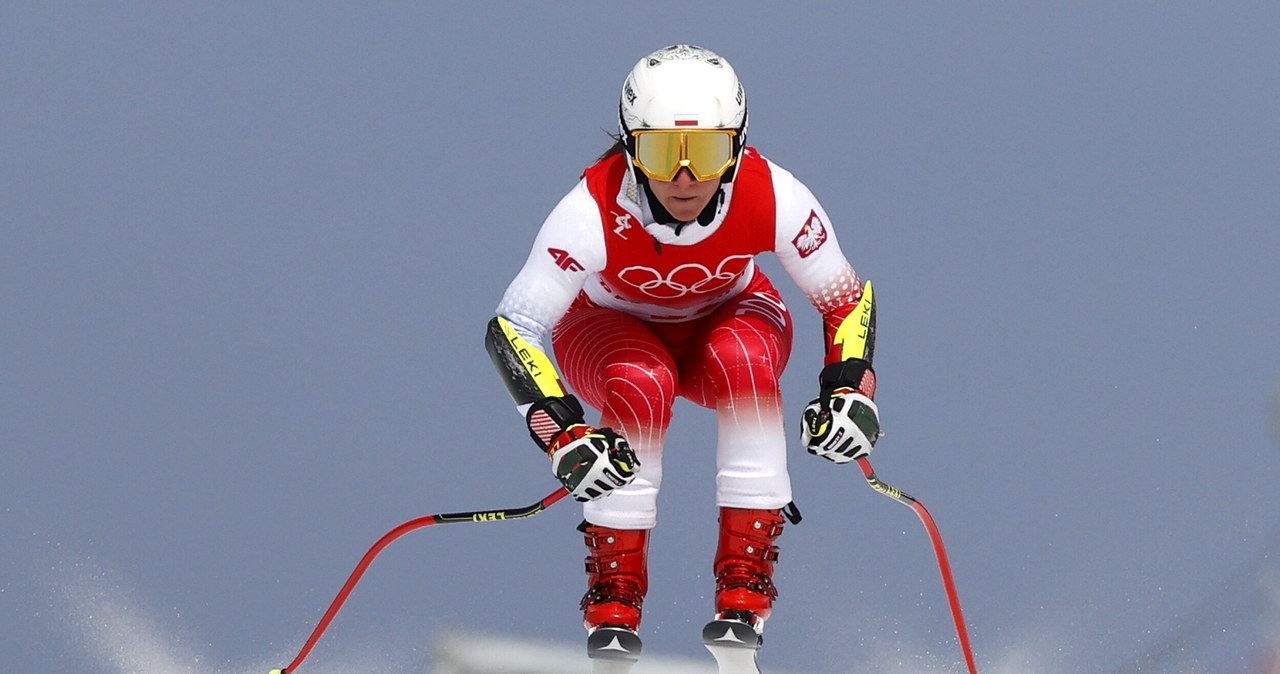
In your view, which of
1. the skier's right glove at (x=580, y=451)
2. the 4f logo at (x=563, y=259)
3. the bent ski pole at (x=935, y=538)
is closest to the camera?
the skier's right glove at (x=580, y=451)

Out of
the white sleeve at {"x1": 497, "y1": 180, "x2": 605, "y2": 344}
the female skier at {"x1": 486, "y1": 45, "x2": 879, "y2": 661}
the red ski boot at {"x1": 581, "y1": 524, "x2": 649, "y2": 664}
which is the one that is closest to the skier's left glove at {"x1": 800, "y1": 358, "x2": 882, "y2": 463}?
the female skier at {"x1": 486, "y1": 45, "x2": 879, "y2": 661}

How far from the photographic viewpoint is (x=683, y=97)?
17.8 ft

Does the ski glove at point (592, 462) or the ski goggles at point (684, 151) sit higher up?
the ski goggles at point (684, 151)

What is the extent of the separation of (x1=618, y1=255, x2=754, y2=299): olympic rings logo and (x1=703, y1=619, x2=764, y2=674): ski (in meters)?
0.76

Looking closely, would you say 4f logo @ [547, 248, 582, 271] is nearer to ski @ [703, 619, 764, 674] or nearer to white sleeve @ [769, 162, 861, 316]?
white sleeve @ [769, 162, 861, 316]

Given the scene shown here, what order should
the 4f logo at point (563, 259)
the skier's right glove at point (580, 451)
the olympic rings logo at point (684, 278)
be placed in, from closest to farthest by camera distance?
the skier's right glove at point (580, 451), the 4f logo at point (563, 259), the olympic rings logo at point (684, 278)

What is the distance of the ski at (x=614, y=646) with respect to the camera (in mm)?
5574

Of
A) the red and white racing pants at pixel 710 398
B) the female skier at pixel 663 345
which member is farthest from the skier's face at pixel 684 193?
the red and white racing pants at pixel 710 398

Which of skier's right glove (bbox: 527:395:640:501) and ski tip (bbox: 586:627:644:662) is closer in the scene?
skier's right glove (bbox: 527:395:640:501)

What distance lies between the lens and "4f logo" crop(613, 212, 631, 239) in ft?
18.2

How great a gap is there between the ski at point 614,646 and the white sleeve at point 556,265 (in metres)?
0.67

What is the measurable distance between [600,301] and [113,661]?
2121mm

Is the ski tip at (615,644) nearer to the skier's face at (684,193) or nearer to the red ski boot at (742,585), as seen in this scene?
the red ski boot at (742,585)

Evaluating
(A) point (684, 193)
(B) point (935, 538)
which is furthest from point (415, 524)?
(B) point (935, 538)
